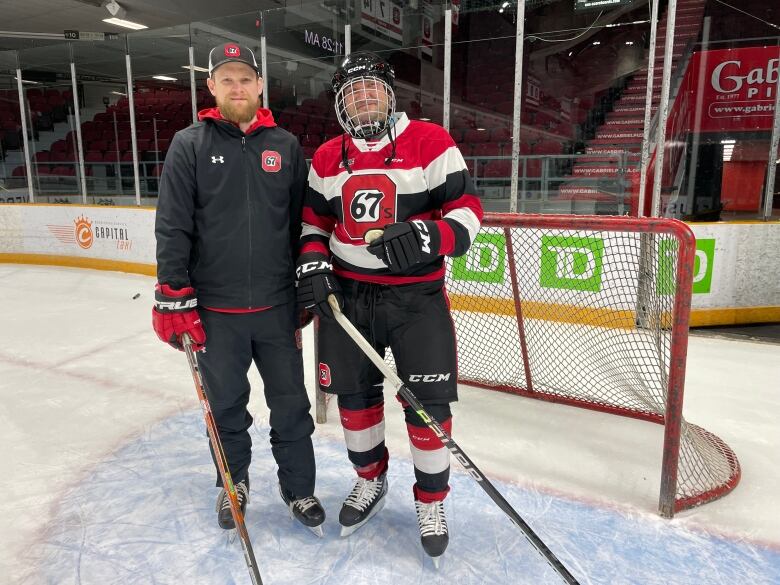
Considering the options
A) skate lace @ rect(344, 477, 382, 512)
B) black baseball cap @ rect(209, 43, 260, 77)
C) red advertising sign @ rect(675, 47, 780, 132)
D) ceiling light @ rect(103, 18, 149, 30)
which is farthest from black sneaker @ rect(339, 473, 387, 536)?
ceiling light @ rect(103, 18, 149, 30)

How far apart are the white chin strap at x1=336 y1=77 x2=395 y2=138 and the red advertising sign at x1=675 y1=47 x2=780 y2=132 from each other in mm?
3203

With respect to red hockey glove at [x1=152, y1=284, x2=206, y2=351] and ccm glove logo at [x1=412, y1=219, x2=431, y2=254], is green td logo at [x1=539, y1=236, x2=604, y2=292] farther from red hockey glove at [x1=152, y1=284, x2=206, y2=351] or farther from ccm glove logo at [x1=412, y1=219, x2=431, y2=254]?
red hockey glove at [x1=152, y1=284, x2=206, y2=351]

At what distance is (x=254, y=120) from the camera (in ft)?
4.71

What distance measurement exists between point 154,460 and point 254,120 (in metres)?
1.24

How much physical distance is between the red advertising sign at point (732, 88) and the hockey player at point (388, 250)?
316 centimetres

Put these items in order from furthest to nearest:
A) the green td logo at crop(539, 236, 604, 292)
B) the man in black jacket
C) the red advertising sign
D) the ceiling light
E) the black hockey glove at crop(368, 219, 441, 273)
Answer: the ceiling light, the red advertising sign, the green td logo at crop(539, 236, 604, 292), the man in black jacket, the black hockey glove at crop(368, 219, 441, 273)

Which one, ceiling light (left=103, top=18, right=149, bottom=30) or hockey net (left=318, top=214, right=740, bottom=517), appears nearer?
hockey net (left=318, top=214, right=740, bottom=517)

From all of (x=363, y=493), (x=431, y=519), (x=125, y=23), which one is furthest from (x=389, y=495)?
(x=125, y=23)

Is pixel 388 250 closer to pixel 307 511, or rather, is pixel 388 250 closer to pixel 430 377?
pixel 430 377

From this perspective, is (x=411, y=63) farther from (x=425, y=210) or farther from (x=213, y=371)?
(x=213, y=371)

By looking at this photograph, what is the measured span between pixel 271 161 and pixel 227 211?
0.17m

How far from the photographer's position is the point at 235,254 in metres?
1.41

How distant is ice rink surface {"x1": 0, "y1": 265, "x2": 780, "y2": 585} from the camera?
4.65 ft

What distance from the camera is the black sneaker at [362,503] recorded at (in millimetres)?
1540
